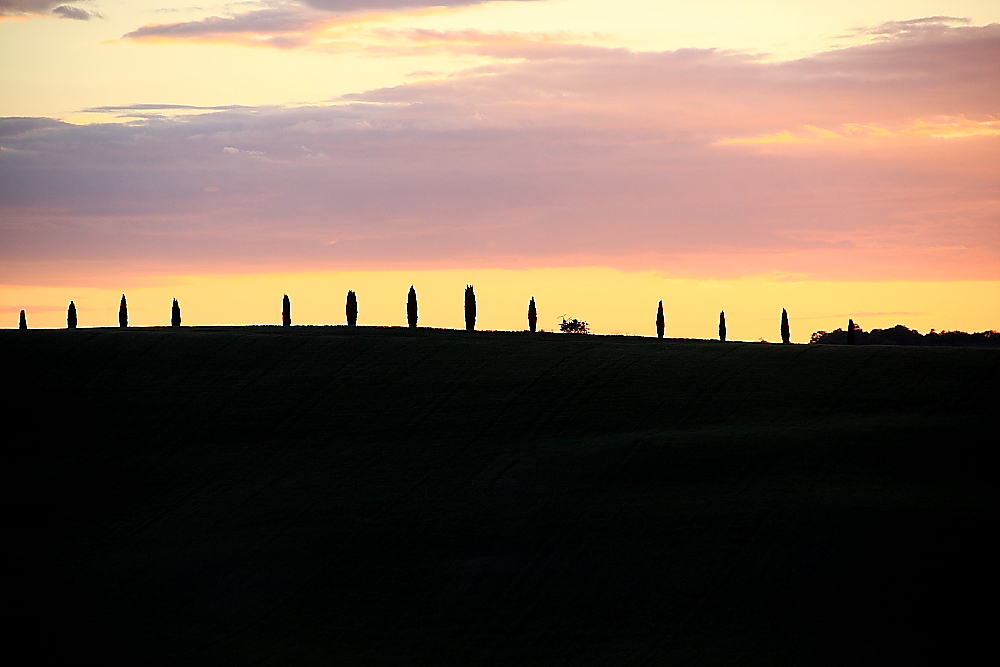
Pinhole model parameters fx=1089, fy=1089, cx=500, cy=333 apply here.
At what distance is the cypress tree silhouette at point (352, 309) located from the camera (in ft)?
154

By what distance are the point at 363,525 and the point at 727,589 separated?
27.7 ft

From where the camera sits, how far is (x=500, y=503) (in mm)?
25609

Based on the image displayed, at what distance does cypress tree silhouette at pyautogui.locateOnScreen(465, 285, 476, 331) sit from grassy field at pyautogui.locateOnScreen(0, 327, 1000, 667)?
28.3ft

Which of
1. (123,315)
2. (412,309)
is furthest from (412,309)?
(123,315)

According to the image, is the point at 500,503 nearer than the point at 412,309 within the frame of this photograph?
Yes

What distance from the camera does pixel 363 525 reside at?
993 inches

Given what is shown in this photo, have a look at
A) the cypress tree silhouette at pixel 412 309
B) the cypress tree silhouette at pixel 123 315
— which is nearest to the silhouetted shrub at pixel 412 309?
the cypress tree silhouette at pixel 412 309

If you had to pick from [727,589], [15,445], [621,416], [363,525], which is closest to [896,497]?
[727,589]

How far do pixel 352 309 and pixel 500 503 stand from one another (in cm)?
2297

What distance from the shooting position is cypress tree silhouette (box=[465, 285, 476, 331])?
45.6m

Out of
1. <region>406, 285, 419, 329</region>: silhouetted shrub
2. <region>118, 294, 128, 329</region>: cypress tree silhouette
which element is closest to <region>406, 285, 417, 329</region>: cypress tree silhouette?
<region>406, 285, 419, 329</region>: silhouetted shrub

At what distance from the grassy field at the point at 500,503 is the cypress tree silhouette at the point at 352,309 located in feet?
32.4

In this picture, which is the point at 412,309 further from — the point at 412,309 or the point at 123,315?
the point at 123,315

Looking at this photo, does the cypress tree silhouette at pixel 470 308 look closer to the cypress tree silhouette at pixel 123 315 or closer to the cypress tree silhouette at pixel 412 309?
the cypress tree silhouette at pixel 412 309
